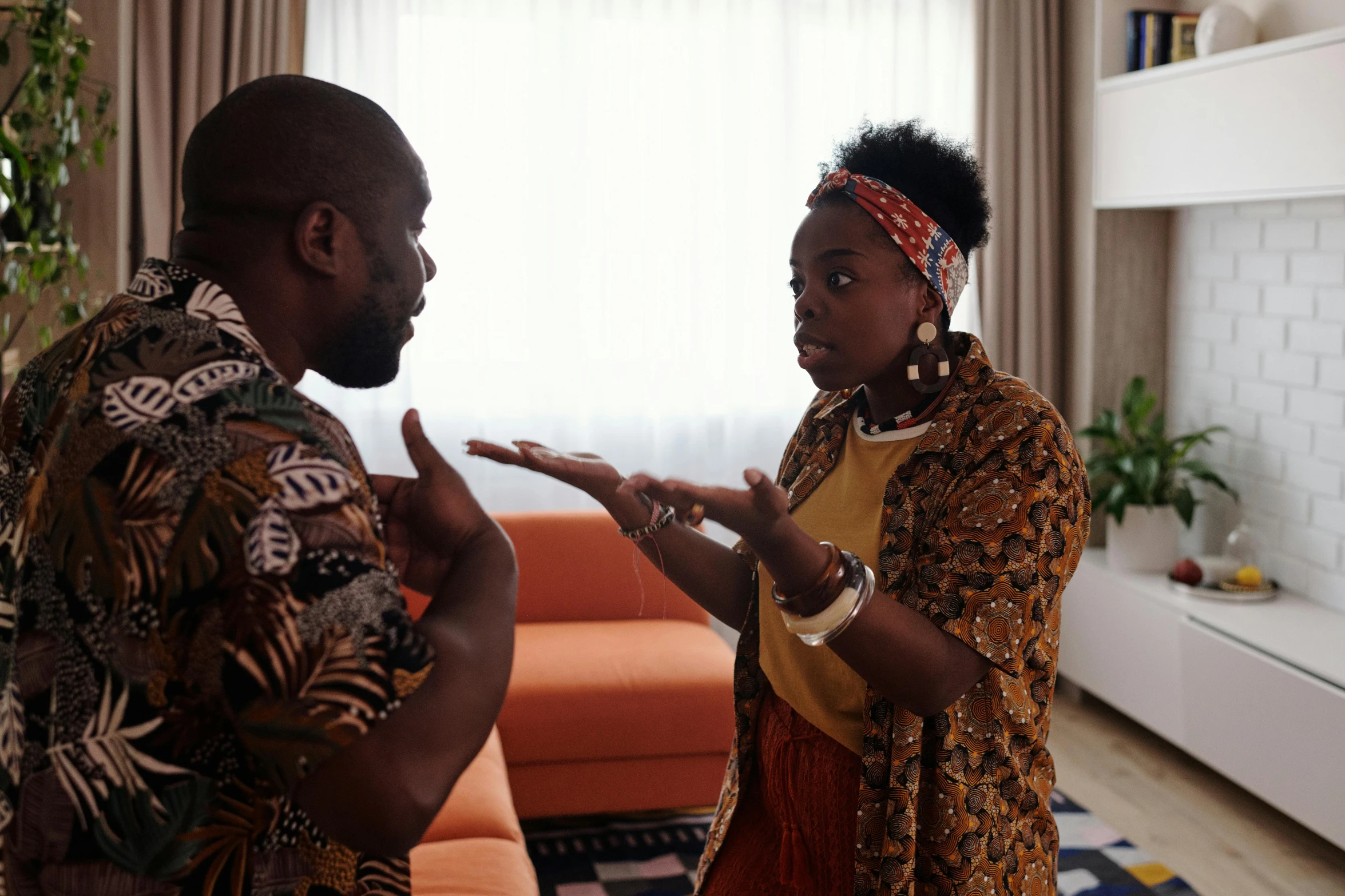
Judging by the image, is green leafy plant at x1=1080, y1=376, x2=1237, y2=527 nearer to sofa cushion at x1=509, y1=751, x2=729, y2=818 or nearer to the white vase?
the white vase

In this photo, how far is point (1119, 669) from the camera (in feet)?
12.2

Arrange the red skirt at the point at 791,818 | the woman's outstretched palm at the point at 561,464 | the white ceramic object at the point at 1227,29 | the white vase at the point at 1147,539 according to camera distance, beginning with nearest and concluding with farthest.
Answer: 1. the woman's outstretched palm at the point at 561,464
2. the red skirt at the point at 791,818
3. the white ceramic object at the point at 1227,29
4. the white vase at the point at 1147,539

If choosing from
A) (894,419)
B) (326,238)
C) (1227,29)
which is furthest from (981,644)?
(1227,29)

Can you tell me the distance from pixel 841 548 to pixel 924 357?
0.87 ft

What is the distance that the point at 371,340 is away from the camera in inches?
38.1

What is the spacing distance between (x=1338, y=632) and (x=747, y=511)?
269cm

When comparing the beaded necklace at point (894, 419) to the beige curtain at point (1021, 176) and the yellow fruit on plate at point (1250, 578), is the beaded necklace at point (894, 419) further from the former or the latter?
the beige curtain at point (1021, 176)

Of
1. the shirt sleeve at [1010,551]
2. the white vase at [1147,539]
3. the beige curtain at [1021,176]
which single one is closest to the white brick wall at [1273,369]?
the white vase at [1147,539]

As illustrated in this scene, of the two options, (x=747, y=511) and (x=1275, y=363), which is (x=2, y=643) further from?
(x=1275, y=363)

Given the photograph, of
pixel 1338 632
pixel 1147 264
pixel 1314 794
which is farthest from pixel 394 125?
pixel 1147 264

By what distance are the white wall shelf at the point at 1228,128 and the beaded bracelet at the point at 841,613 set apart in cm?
241

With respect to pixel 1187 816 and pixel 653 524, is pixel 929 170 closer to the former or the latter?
pixel 653 524

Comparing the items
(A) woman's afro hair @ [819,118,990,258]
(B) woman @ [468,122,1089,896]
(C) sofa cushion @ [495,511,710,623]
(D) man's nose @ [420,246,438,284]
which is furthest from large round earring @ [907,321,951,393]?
(C) sofa cushion @ [495,511,710,623]

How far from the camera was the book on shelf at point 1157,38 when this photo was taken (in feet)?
12.3
